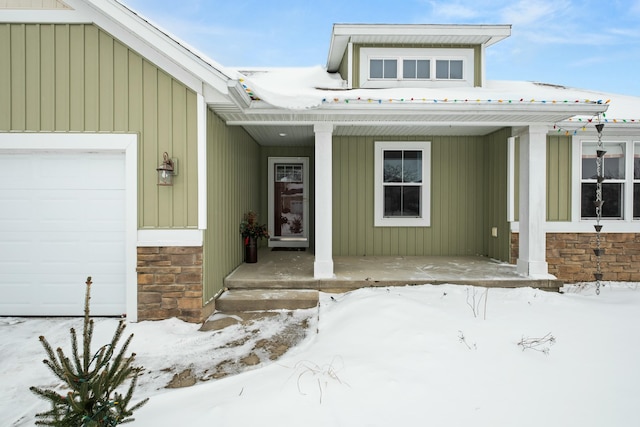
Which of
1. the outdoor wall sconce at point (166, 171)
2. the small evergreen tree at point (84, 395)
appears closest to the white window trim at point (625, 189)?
the outdoor wall sconce at point (166, 171)

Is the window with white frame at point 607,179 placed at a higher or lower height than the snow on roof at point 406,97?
lower

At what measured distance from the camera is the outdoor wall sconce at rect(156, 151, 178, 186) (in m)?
4.16

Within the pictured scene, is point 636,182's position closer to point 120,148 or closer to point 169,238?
point 169,238

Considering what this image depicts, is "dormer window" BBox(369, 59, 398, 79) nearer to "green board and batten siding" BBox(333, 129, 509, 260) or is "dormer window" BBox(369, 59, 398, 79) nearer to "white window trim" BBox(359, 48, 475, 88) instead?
"white window trim" BBox(359, 48, 475, 88)

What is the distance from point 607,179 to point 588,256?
1.39 m

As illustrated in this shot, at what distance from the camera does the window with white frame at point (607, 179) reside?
6.27 meters

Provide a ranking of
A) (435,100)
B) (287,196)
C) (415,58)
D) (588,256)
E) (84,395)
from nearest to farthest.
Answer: (84,395), (435,100), (588,256), (415,58), (287,196)

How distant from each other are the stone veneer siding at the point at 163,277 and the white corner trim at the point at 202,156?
0.40 meters

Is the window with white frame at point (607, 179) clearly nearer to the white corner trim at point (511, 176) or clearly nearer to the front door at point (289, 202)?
the white corner trim at point (511, 176)

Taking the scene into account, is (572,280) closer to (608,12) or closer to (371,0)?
(608,12)

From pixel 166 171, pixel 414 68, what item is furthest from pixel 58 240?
pixel 414 68

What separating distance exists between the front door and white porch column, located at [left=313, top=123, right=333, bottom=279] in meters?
3.32

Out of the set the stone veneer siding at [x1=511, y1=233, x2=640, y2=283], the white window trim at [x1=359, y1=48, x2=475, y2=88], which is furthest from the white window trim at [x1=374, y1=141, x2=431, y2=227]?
the stone veneer siding at [x1=511, y1=233, x2=640, y2=283]

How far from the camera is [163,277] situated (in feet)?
14.2
